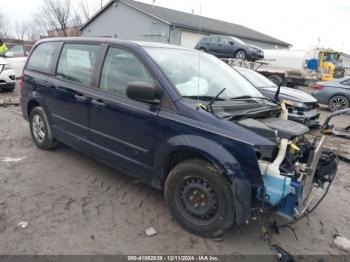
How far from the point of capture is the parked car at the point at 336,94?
11477mm

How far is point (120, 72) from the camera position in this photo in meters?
3.74

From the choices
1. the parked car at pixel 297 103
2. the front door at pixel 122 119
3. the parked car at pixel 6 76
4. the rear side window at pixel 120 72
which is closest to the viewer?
the front door at pixel 122 119

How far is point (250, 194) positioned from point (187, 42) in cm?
2807

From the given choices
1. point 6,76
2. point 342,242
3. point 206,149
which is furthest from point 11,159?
point 6,76

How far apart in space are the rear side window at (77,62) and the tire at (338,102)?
10.1 meters

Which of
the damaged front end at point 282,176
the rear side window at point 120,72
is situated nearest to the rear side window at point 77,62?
the rear side window at point 120,72

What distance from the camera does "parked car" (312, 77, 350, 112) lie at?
11477mm

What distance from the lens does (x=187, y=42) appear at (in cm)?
2955

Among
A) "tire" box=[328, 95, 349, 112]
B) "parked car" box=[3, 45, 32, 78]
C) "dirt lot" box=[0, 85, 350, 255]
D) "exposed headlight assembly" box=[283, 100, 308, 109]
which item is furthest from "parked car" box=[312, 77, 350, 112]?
"parked car" box=[3, 45, 32, 78]

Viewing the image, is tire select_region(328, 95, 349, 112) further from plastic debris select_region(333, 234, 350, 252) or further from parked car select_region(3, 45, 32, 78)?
parked car select_region(3, 45, 32, 78)

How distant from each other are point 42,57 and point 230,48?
16.7m

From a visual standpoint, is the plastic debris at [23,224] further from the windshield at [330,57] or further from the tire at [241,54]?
the windshield at [330,57]

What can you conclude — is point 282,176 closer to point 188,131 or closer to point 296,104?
point 188,131

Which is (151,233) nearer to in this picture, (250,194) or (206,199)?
(206,199)
